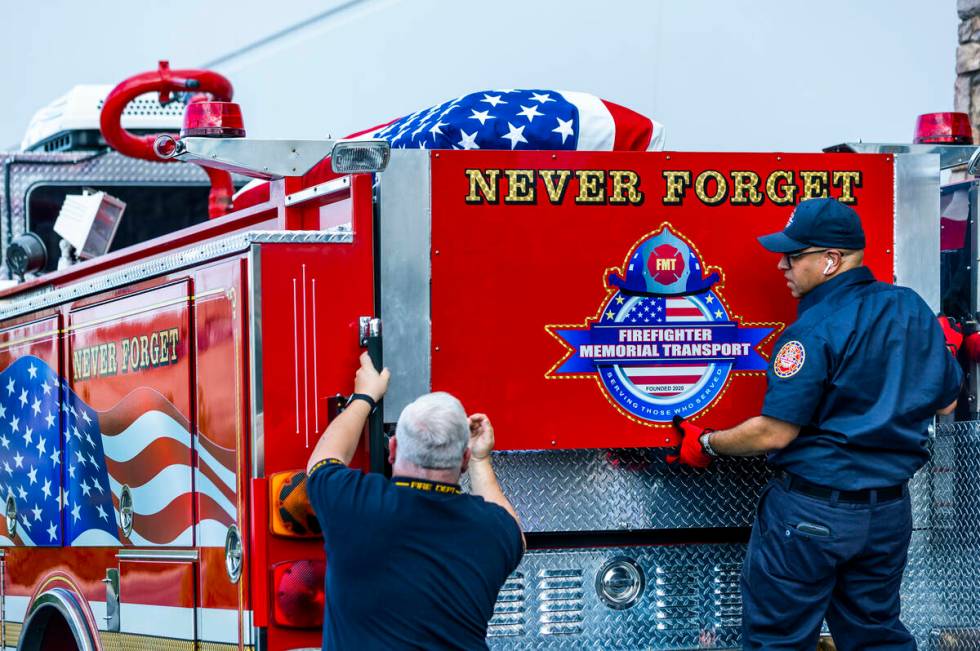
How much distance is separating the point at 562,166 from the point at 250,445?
1.21 metres

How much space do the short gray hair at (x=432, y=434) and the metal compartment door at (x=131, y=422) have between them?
1.02m

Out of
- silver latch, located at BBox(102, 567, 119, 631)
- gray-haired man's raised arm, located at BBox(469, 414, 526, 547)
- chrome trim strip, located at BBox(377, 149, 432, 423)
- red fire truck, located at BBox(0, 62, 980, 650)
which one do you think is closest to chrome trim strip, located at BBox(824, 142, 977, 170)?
red fire truck, located at BBox(0, 62, 980, 650)

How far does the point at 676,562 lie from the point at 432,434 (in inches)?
52.9

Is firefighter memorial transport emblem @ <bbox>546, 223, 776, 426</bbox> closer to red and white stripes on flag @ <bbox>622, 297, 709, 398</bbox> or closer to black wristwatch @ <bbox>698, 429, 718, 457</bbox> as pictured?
red and white stripes on flag @ <bbox>622, 297, 709, 398</bbox>

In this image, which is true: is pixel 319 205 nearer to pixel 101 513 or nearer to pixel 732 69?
pixel 101 513

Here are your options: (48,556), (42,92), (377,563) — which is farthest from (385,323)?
(42,92)

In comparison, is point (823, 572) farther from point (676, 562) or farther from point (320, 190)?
point (320, 190)

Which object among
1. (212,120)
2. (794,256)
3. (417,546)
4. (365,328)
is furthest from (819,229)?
(212,120)

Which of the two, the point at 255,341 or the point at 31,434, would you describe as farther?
the point at 31,434

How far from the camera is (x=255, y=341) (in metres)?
3.95

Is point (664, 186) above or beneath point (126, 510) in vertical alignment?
above

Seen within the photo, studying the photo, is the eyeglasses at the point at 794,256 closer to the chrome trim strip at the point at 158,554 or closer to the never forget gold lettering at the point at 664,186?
the never forget gold lettering at the point at 664,186

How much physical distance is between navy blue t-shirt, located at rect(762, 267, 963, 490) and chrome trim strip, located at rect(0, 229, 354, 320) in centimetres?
132

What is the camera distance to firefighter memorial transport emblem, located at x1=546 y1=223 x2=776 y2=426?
430 centimetres
